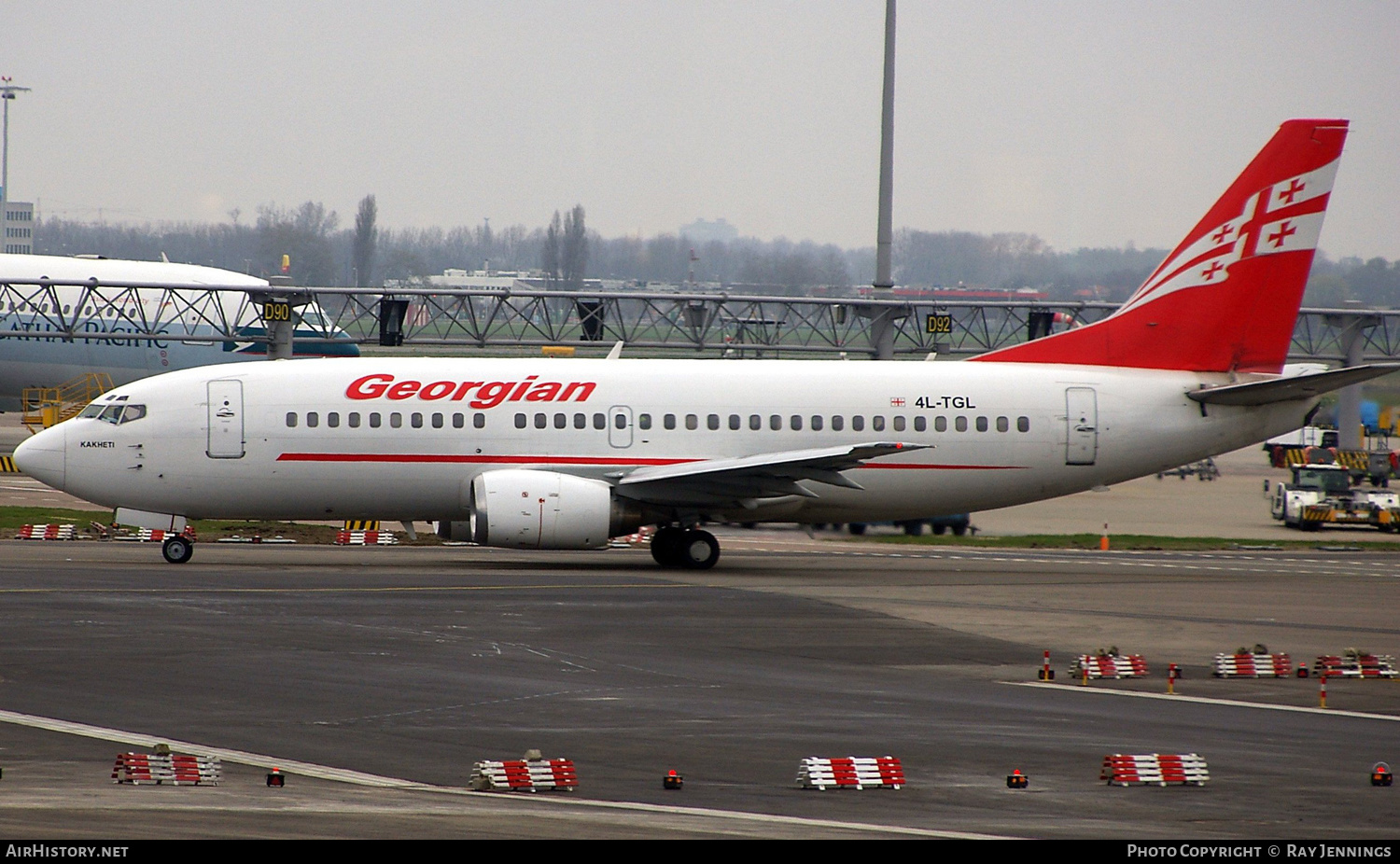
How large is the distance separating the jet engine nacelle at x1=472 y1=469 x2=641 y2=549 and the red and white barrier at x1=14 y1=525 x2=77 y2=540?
1201 centimetres

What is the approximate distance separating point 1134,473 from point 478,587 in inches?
601

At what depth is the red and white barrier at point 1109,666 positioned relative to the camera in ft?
67.9

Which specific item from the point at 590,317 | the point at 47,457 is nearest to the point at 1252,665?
the point at 47,457

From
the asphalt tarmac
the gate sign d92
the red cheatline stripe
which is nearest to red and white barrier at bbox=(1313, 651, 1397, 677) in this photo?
the asphalt tarmac

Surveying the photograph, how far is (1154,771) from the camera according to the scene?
47.5 feet

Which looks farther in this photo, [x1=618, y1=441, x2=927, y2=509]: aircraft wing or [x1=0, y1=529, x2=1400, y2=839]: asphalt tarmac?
[x1=618, y1=441, x2=927, y2=509]: aircraft wing

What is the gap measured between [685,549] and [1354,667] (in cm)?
1484

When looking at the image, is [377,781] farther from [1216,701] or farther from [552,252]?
[552,252]

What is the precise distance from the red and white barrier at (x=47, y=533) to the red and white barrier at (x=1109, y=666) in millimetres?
25617

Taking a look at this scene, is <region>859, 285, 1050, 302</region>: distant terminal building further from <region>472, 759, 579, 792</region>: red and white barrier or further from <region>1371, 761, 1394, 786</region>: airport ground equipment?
<region>472, 759, 579, 792</region>: red and white barrier

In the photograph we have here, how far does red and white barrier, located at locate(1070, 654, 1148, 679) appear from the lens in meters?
20.7

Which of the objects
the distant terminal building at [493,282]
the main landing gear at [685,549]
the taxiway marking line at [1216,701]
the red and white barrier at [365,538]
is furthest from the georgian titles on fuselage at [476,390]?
the distant terminal building at [493,282]

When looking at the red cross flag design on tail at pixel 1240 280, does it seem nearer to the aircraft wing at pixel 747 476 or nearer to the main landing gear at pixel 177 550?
the aircraft wing at pixel 747 476

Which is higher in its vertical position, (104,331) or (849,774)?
(104,331)
